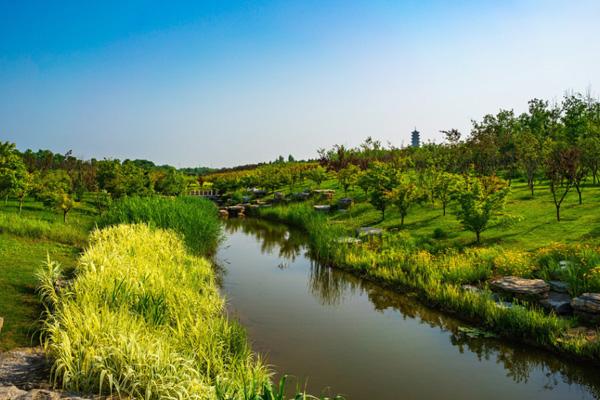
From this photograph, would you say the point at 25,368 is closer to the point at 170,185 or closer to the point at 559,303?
the point at 559,303

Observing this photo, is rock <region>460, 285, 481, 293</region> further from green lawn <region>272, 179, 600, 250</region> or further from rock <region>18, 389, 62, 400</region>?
rock <region>18, 389, 62, 400</region>

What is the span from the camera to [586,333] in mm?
8406

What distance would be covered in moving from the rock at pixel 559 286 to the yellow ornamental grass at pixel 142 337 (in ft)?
24.7

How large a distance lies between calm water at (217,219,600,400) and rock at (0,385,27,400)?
165 inches

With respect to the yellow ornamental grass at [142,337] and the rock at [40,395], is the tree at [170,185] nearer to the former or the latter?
the yellow ornamental grass at [142,337]

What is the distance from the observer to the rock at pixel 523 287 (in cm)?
1001

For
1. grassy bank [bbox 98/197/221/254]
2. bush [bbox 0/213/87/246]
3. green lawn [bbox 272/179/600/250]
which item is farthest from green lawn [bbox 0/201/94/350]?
green lawn [bbox 272/179/600/250]

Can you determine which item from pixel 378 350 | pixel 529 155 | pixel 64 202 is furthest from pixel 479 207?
pixel 64 202

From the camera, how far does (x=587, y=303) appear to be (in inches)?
349

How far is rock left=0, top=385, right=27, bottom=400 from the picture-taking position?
4.71m

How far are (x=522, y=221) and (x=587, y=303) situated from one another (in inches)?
335

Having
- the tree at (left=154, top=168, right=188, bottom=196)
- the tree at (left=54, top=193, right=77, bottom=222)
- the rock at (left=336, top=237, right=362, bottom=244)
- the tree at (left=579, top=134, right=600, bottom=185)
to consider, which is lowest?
the rock at (left=336, top=237, right=362, bottom=244)

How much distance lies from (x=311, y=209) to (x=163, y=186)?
15.2 metres

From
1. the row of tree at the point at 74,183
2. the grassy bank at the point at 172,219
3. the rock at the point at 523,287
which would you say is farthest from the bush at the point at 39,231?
the rock at the point at 523,287
